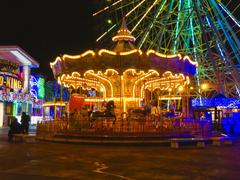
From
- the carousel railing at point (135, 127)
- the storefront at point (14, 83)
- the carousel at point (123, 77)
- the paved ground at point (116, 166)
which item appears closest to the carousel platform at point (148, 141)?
the carousel railing at point (135, 127)

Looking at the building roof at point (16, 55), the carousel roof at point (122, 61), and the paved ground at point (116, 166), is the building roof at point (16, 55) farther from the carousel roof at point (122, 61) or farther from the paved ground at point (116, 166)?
the paved ground at point (116, 166)

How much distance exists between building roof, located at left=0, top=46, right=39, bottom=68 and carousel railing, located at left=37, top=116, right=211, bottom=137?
1163 inches

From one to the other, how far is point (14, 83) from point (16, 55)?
4.26 m

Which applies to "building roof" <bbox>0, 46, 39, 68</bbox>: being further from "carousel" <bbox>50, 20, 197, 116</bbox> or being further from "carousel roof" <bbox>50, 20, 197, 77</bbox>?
"carousel roof" <bbox>50, 20, 197, 77</bbox>

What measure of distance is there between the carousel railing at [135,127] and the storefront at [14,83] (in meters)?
25.8

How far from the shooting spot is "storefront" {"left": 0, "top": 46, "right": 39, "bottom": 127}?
4225cm

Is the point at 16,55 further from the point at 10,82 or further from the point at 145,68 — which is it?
the point at 145,68

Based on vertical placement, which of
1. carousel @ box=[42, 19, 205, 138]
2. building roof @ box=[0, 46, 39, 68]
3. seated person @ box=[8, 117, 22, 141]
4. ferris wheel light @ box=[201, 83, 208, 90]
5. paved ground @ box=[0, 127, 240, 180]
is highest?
building roof @ box=[0, 46, 39, 68]

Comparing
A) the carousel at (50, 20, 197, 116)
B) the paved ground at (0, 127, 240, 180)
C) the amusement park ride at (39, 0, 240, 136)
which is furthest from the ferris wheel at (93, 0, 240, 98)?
the paved ground at (0, 127, 240, 180)

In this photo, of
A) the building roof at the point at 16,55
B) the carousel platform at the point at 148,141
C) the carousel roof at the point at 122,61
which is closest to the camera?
the carousel platform at the point at 148,141

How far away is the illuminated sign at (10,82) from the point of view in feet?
139

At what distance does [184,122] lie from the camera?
16828 mm

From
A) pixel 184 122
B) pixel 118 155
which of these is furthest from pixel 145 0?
pixel 118 155

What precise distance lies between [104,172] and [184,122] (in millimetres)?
9320
